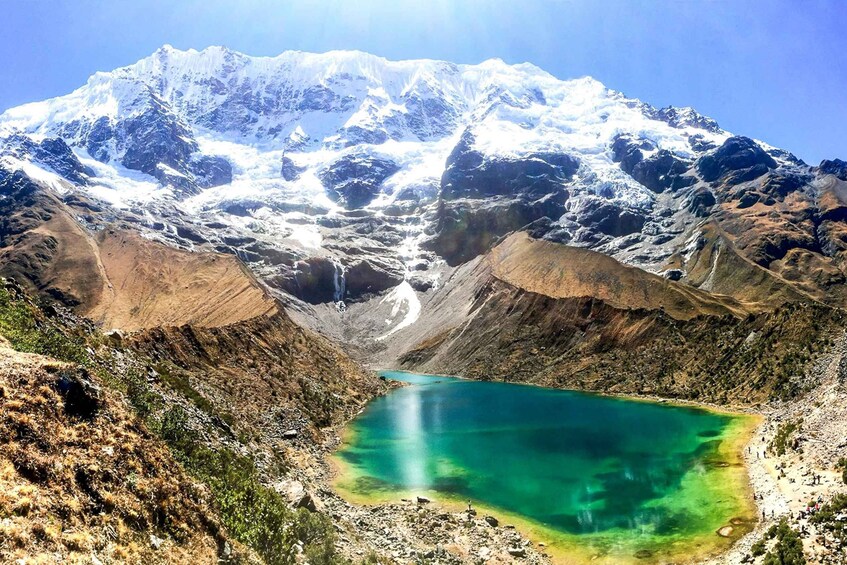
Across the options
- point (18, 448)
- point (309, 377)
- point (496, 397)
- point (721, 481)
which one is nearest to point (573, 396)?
point (496, 397)

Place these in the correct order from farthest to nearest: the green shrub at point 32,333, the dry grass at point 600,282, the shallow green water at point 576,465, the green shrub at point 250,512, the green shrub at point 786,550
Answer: the dry grass at point 600,282, the shallow green water at point 576,465, the green shrub at point 786,550, the green shrub at point 32,333, the green shrub at point 250,512

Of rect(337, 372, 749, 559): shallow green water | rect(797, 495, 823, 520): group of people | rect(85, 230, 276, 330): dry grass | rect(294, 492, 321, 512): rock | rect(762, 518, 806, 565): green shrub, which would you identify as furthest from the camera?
rect(85, 230, 276, 330): dry grass

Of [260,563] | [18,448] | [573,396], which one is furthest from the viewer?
[573,396]

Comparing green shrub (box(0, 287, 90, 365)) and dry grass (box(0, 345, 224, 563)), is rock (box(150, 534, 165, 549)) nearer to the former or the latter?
dry grass (box(0, 345, 224, 563))

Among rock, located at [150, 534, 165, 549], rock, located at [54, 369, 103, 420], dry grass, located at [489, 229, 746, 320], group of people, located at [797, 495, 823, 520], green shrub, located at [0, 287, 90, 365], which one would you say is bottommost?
group of people, located at [797, 495, 823, 520]

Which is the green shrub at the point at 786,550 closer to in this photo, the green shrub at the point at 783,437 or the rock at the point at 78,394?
the green shrub at the point at 783,437

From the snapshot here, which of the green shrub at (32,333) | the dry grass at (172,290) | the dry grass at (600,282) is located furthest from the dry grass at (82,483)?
the dry grass at (600,282)

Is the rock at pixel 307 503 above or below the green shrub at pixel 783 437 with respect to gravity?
below

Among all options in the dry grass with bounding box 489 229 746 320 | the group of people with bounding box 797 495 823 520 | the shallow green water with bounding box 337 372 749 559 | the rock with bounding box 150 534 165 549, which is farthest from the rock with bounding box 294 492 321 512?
the dry grass with bounding box 489 229 746 320

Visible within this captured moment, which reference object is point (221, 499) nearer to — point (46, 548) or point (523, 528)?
point (46, 548)
